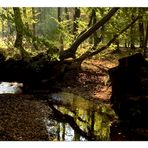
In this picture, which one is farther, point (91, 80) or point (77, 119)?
point (91, 80)

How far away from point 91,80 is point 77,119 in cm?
162

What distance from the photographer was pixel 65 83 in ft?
30.6

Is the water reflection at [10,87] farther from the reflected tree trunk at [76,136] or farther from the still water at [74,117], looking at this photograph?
the reflected tree trunk at [76,136]

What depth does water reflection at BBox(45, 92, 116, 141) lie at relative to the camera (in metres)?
6.37

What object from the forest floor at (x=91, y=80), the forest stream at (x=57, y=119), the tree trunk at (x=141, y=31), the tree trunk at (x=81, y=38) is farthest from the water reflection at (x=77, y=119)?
the tree trunk at (x=141, y=31)

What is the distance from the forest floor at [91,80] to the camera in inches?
311

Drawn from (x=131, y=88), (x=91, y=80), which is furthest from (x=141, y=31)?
(x=91, y=80)

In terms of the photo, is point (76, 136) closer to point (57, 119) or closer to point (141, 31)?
point (57, 119)

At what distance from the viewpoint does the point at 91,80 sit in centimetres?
863

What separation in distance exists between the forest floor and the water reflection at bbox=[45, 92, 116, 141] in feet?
0.71

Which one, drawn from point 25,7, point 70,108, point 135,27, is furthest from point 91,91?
point 25,7

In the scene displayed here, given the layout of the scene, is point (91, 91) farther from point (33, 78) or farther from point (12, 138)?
point (12, 138)

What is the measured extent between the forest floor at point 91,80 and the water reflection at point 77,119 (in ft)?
0.71

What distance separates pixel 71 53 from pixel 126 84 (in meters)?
1.90
